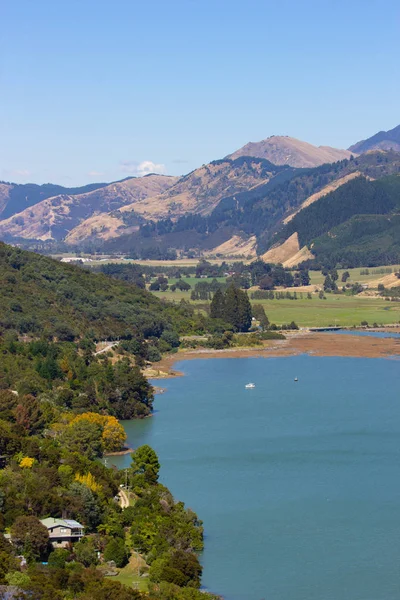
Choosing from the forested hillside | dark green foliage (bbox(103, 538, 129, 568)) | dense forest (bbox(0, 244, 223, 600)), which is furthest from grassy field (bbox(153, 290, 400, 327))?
dark green foliage (bbox(103, 538, 129, 568))

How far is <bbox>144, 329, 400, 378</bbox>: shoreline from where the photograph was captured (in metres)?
74.1

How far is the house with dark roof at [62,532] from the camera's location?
30.7m

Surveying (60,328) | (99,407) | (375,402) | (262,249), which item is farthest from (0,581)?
(262,249)

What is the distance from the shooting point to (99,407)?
168 ft

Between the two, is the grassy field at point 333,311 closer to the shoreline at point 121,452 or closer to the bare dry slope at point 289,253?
the bare dry slope at point 289,253

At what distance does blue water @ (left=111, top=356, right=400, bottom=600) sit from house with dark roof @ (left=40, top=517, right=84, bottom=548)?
3.67m

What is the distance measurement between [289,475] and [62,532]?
39.6ft

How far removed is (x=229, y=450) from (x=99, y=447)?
5.39 m

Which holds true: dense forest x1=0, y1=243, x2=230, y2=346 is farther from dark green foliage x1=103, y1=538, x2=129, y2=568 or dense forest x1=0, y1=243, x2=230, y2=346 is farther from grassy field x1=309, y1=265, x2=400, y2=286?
grassy field x1=309, y1=265, x2=400, y2=286

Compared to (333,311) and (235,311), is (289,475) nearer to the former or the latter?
(235,311)

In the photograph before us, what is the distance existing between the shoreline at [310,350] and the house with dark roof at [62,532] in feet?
121

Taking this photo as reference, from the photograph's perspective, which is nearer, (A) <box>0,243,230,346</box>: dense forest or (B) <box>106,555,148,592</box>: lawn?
(B) <box>106,555,148,592</box>: lawn

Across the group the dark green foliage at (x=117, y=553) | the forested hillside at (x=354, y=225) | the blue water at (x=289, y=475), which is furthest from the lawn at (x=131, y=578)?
the forested hillside at (x=354, y=225)

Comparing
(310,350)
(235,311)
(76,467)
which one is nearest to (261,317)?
(235,311)
